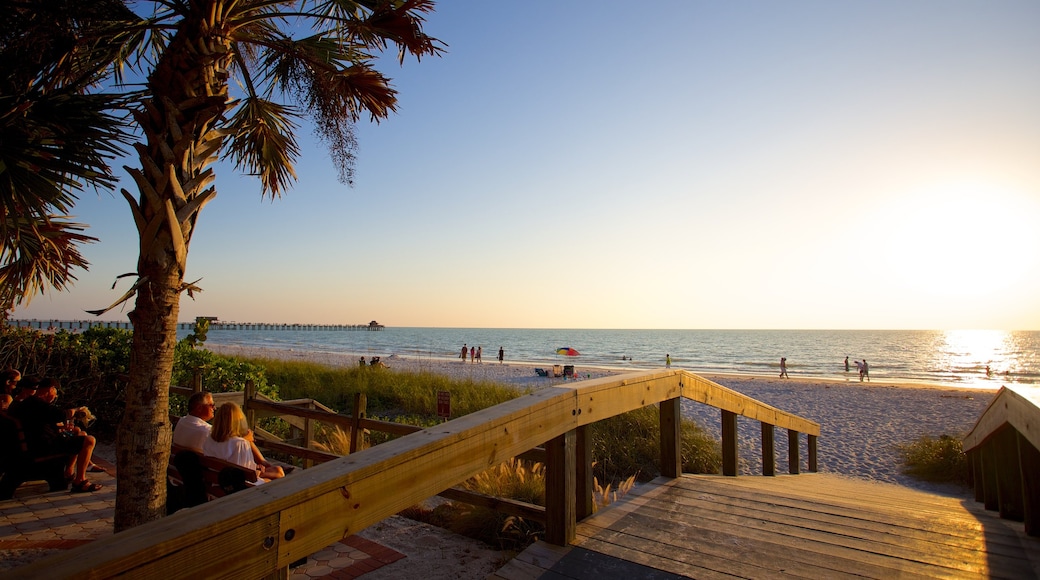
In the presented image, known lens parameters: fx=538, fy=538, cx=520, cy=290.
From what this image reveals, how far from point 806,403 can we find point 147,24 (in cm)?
2327

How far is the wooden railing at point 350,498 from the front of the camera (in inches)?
41.6

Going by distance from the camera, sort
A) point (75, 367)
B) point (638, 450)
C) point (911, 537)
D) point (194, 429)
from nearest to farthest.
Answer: point (911, 537)
point (194, 429)
point (75, 367)
point (638, 450)

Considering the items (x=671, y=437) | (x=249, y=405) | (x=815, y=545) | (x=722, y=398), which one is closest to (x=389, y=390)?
(x=249, y=405)

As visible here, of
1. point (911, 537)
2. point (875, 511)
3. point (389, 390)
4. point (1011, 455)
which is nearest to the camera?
point (911, 537)

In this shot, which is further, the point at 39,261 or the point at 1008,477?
the point at 39,261

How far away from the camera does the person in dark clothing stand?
5.50 m

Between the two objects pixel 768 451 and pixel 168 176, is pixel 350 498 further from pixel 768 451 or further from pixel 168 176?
pixel 768 451

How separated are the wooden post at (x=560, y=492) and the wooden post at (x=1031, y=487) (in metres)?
2.54

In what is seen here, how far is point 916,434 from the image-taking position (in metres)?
14.8

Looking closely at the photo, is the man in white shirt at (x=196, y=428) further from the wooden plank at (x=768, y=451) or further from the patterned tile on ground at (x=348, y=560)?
the wooden plank at (x=768, y=451)

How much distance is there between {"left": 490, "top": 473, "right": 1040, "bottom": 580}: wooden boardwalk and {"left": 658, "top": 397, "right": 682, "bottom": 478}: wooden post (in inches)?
9.3

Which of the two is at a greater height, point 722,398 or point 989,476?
point 722,398

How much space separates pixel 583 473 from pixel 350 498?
5.98ft

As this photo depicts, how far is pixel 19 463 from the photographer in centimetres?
546
